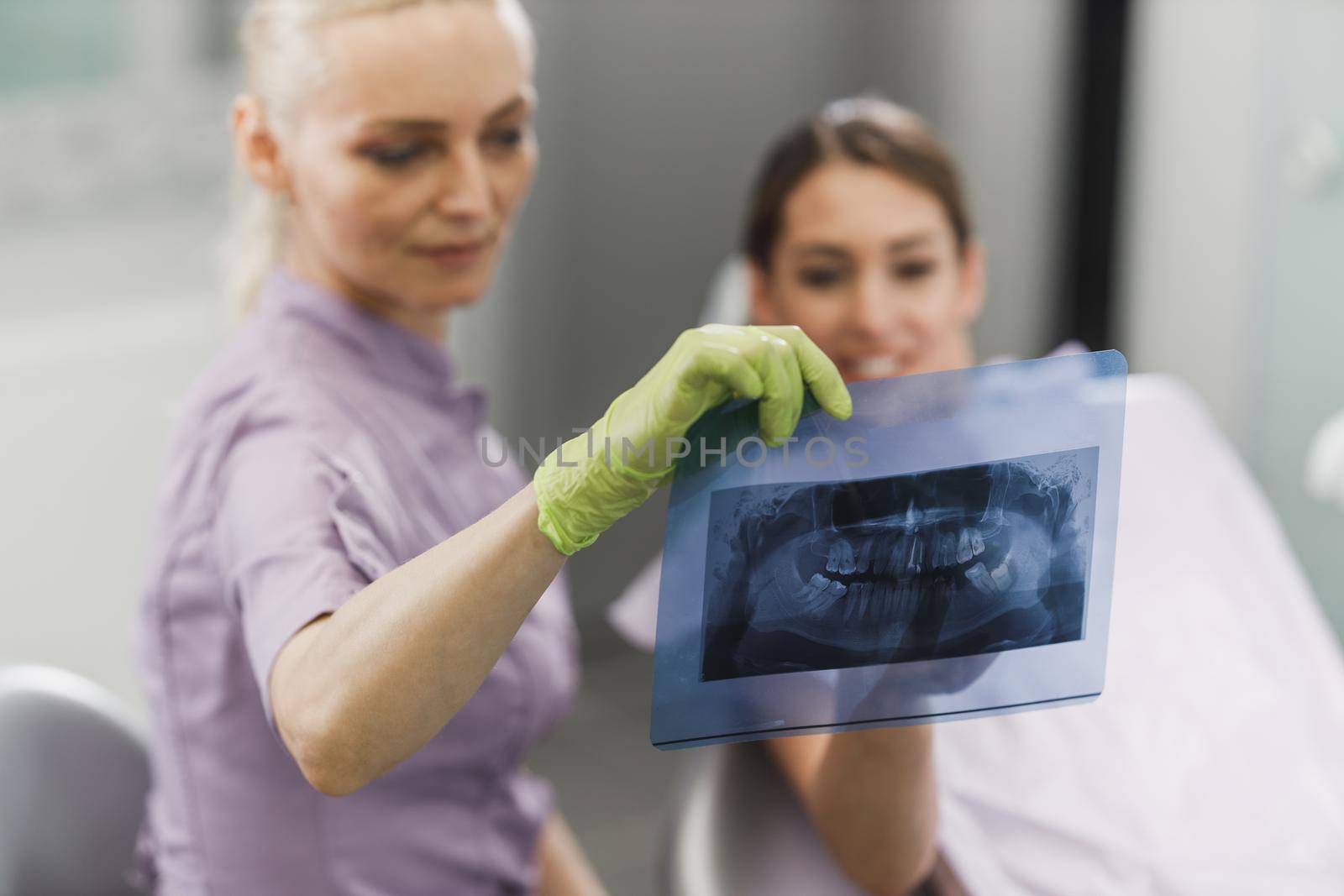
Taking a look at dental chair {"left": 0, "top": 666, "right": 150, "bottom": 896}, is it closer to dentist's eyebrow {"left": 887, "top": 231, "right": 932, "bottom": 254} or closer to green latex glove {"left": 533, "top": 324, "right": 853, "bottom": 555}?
green latex glove {"left": 533, "top": 324, "right": 853, "bottom": 555}

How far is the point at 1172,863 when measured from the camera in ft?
4.15

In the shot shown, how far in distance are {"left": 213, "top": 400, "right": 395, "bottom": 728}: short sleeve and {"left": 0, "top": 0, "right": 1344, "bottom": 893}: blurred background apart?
1403mm

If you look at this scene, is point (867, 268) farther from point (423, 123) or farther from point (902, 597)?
point (902, 597)

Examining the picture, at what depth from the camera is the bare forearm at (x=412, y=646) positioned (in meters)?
0.83

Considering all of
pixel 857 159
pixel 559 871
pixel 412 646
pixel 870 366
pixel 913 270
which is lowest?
pixel 559 871

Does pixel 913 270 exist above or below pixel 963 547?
above

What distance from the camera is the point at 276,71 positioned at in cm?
117

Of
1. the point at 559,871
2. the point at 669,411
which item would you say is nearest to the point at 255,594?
the point at 669,411

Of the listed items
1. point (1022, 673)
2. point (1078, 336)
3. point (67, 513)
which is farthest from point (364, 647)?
point (1078, 336)

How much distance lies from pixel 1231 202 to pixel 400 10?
1.64 meters

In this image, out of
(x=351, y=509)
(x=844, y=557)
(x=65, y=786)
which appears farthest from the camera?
(x=65, y=786)

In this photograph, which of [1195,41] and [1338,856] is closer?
[1338,856]

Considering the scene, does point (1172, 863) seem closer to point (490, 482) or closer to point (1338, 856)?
point (1338, 856)

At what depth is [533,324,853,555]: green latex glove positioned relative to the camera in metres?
0.79
